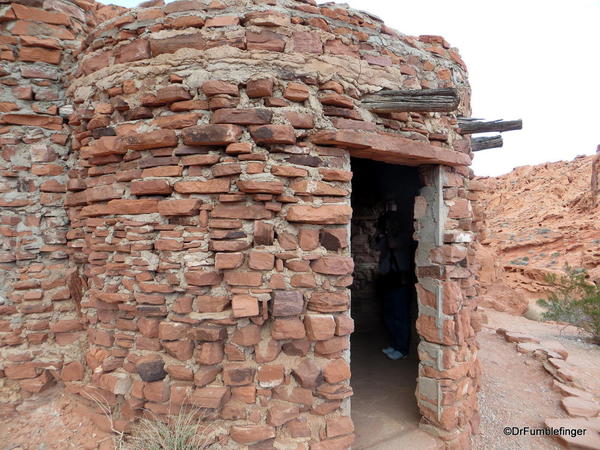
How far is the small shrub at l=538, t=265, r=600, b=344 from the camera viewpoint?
6426mm

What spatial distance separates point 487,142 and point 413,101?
1554 millimetres

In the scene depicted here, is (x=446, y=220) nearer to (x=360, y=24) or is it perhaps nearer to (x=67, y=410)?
(x=360, y=24)

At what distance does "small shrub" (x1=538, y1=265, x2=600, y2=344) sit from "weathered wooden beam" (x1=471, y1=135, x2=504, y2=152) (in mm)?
4968

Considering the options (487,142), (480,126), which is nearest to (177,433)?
(480,126)

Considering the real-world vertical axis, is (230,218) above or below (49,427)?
above

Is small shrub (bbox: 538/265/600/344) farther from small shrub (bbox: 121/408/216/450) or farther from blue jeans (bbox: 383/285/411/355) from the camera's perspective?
small shrub (bbox: 121/408/216/450)

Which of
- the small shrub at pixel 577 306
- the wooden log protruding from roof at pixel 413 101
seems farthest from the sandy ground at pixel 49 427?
the small shrub at pixel 577 306

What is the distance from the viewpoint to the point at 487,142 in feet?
11.6

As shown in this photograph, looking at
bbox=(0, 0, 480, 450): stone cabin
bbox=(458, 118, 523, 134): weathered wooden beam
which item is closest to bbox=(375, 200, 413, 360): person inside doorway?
bbox=(0, 0, 480, 450): stone cabin

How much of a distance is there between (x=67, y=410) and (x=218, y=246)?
193cm

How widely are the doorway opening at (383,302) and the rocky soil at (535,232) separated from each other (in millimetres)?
1157

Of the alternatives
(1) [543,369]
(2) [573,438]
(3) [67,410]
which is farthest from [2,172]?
(1) [543,369]

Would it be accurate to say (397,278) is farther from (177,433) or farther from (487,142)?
(177,433)

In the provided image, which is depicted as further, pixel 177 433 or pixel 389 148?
pixel 389 148
